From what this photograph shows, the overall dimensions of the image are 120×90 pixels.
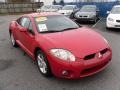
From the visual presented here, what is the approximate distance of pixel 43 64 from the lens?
4656 millimetres

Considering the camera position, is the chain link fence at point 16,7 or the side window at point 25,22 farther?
the chain link fence at point 16,7

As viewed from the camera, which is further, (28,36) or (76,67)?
(28,36)

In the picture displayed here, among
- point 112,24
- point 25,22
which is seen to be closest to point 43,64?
point 25,22

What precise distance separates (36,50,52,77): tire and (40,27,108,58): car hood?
0.39 metres

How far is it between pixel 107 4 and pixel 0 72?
1795cm

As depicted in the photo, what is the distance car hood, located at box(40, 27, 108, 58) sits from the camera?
418cm

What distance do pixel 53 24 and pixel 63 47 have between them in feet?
4.36

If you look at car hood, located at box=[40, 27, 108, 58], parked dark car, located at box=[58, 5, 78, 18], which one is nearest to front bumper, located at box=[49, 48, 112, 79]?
car hood, located at box=[40, 27, 108, 58]

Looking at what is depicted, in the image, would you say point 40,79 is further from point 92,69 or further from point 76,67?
point 92,69

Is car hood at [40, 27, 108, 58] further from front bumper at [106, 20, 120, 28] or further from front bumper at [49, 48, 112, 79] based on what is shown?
front bumper at [106, 20, 120, 28]

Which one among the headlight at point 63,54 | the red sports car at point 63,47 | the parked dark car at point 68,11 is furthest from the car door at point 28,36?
A: the parked dark car at point 68,11

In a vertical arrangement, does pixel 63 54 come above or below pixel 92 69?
above

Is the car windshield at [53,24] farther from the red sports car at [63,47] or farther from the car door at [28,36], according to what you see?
the car door at [28,36]

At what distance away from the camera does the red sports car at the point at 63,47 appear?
4.02m
